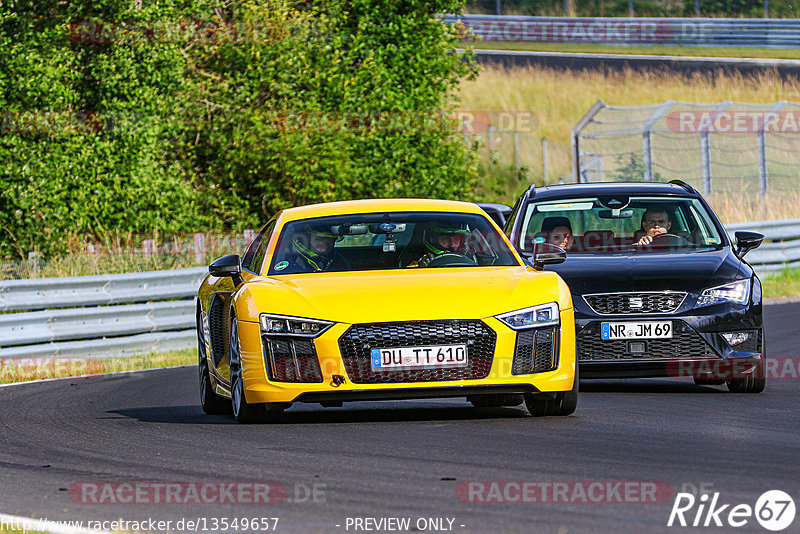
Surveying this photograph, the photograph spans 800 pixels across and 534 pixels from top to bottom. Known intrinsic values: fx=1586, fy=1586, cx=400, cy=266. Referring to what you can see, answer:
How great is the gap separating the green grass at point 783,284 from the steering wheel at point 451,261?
46.4 feet

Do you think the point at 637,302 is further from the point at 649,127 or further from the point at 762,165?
the point at 649,127

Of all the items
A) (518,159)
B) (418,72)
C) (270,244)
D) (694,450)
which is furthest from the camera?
(518,159)

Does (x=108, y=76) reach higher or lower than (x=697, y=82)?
higher

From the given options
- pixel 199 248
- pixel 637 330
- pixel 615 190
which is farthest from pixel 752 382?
pixel 199 248

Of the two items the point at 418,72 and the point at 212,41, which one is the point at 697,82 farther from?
the point at 212,41

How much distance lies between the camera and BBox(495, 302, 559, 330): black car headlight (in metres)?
9.27

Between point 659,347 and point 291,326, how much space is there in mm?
3169

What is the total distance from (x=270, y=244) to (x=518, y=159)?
34.0 metres

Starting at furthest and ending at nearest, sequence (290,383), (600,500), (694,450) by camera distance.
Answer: (290,383), (694,450), (600,500)

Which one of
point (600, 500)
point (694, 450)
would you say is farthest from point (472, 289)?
point (600, 500)

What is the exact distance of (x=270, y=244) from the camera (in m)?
10.5

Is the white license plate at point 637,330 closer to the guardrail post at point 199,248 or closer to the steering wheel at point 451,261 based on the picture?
the steering wheel at point 451,261

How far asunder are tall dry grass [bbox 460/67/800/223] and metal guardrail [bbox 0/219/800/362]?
27024mm

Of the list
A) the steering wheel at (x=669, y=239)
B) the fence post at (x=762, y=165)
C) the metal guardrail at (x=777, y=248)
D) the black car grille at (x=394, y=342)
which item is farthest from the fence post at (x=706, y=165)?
the black car grille at (x=394, y=342)
